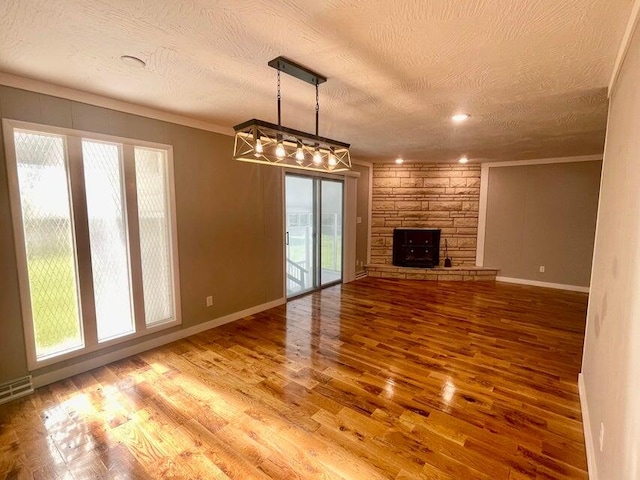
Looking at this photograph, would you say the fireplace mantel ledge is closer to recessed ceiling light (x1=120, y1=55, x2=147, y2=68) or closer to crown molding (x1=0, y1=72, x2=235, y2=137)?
crown molding (x1=0, y1=72, x2=235, y2=137)

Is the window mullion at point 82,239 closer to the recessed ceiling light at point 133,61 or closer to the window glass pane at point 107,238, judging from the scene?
the window glass pane at point 107,238

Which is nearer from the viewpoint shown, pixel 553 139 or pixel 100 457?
pixel 100 457

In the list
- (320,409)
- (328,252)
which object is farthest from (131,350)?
(328,252)

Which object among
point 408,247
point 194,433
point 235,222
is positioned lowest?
point 194,433

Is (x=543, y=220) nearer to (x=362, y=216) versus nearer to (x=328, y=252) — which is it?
(x=362, y=216)

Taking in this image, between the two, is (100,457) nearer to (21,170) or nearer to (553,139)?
(21,170)

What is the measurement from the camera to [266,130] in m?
1.85

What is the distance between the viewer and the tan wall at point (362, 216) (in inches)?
237

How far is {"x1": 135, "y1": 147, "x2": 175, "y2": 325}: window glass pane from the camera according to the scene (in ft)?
9.79

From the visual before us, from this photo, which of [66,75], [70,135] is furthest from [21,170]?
[66,75]

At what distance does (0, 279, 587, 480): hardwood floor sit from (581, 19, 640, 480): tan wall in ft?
1.53

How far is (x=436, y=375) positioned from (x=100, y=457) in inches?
95.7

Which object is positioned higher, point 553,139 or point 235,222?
point 553,139

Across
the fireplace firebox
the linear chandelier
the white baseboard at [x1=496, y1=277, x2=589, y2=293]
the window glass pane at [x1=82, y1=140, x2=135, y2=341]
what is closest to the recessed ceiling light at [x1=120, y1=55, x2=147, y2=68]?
the linear chandelier
